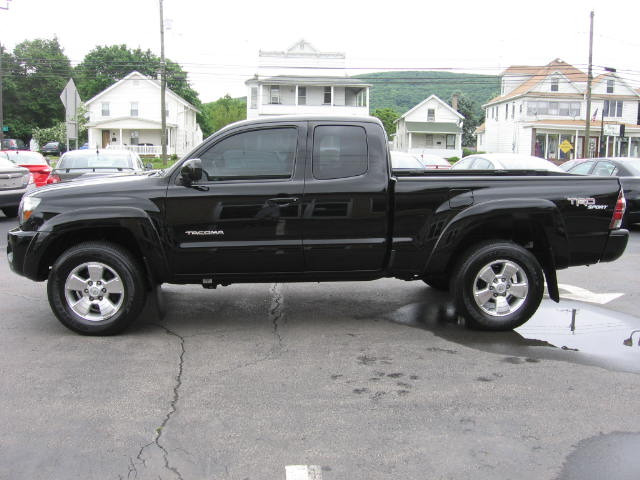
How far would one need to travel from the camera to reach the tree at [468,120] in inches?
3979

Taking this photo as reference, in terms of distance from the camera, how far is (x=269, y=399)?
4289 mm

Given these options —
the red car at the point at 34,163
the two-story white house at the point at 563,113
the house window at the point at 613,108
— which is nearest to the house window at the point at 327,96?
the two-story white house at the point at 563,113

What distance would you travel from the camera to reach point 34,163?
18.1 m

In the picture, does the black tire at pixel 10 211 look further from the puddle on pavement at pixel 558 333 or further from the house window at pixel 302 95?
the house window at pixel 302 95

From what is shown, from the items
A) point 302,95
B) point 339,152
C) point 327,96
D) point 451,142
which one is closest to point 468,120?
point 451,142

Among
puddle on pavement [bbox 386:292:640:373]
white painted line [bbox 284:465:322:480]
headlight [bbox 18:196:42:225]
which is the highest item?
headlight [bbox 18:196:42:225]

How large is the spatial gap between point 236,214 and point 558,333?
124 inches

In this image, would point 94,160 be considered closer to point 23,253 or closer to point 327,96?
point 23,253

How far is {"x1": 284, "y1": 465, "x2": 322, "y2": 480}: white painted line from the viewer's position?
3.27 m

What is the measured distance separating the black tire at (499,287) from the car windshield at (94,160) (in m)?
9.82

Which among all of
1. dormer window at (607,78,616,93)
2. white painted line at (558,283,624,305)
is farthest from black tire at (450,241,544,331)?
dormer window at (607,78,616,93)

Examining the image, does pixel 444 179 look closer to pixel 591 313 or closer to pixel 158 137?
pixel 591 313

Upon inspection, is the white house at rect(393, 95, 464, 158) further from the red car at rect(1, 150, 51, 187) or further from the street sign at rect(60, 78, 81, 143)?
the red car at rect(1, 150, 51, 187)

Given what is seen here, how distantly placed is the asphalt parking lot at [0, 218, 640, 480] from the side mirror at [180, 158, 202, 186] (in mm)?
1408
